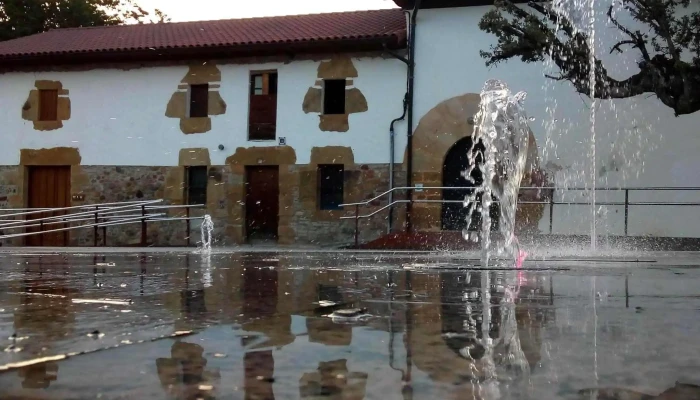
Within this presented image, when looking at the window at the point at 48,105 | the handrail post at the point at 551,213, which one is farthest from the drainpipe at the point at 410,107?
the window at the point at 48,105

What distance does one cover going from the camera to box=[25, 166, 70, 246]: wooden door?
1927cm

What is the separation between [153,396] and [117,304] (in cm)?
195

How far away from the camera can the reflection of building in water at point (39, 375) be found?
201 centimetres

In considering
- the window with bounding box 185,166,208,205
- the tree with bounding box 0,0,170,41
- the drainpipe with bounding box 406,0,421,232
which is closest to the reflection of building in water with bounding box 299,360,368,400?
the drainpipe with bounding box 406,0,421,232

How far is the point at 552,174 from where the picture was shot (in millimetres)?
15492

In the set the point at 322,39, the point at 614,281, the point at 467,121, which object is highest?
the point at 322,39

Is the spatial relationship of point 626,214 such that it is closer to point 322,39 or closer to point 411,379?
point 322,39

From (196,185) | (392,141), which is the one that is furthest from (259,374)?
(196,185)

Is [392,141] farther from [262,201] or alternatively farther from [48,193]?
[48,193]

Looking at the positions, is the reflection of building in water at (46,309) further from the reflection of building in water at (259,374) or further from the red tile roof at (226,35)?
the red tile roof at (226,35)

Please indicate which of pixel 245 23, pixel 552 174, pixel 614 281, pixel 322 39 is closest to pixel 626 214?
pixel 552 174

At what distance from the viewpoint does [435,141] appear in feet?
54.3

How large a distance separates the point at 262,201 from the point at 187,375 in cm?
1607

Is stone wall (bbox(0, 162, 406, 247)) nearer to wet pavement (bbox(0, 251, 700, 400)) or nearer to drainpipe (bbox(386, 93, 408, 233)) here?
drainpipe (bbox(386, 93, 408, 233))
